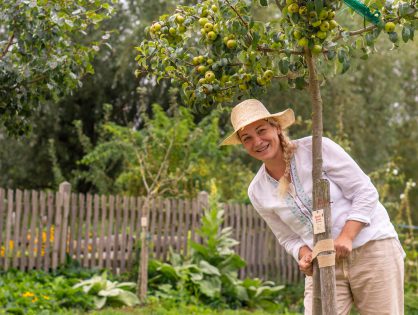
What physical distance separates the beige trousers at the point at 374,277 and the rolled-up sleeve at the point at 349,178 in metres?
0.21

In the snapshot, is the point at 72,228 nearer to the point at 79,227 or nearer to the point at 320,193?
the point at 79,227

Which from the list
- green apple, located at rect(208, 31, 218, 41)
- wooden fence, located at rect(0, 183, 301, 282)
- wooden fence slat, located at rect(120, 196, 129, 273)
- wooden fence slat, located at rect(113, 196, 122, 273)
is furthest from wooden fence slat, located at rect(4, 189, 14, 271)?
green apple, located at rect(208, 31, 218, 41)

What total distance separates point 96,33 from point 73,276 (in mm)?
8589

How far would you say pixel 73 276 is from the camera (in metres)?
8.79

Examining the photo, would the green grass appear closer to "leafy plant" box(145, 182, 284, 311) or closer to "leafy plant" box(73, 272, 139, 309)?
"leafy plant" box(73, 272, 139, 309)

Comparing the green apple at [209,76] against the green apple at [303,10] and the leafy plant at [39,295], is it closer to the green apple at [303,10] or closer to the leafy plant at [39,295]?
the green apple at [303,10]

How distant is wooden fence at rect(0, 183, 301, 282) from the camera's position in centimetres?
889

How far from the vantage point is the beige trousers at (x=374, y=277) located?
11.3 feet

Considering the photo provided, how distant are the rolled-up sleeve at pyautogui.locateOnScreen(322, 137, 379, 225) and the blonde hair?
0.17 m

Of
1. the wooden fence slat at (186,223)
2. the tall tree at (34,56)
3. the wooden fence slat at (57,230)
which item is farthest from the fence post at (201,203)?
the tall tree at (34,56)

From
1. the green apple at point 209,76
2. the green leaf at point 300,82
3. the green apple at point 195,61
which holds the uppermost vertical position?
the green apple at point 195,61

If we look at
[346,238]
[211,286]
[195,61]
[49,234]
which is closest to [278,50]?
[195,61]

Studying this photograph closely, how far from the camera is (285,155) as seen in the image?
347cm

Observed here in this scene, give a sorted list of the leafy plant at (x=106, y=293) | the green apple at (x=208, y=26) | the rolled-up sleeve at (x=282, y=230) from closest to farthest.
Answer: the green apple at (x=208, y=26) → the rolled-up sleeve at (x=282, y=230) → the leafy plant at (x=106, y=293)
